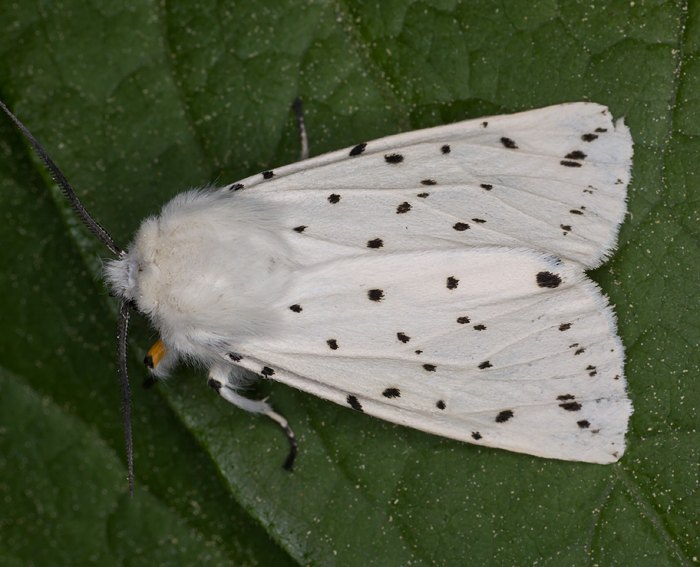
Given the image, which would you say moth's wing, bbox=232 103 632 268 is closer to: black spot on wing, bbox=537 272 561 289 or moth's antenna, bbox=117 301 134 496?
black spot on wing, bbox=537 272 561 289

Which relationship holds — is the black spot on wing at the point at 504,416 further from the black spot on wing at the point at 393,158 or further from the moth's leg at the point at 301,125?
the moth's leg at the point at 301,125

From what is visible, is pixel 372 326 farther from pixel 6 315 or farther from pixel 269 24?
pixel 6 315

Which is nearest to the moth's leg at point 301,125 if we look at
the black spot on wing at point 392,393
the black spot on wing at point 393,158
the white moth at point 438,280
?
the white moth at point 438,280

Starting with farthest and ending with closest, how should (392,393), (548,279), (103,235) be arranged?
1. (103,235)
2. (392,393)
3. (548,279)

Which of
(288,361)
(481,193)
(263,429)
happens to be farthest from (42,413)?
(481,193)

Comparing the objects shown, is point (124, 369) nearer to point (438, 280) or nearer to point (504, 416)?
point (438, 280)

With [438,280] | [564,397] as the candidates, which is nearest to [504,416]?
[564,397]
